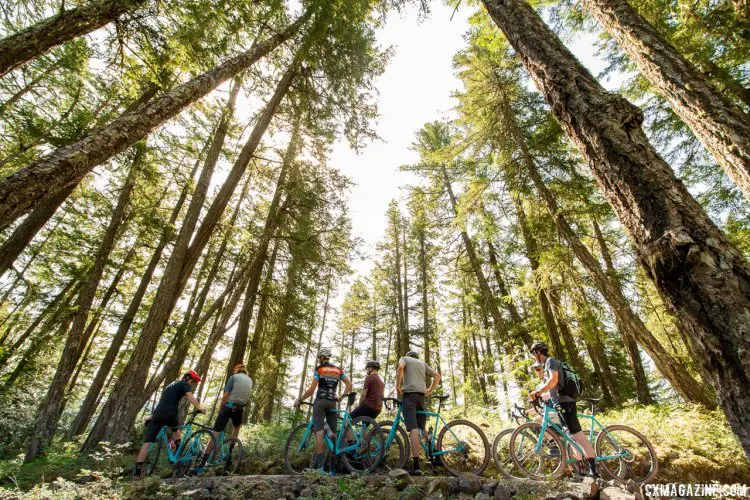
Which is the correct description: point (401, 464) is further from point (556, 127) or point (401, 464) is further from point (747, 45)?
point (747, 45)

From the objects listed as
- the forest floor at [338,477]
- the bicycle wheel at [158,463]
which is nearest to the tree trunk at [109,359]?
the forest floor at [338,477]

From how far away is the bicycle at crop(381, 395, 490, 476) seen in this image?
5238mm

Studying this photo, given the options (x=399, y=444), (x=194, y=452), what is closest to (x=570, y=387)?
(x=399, y=444)

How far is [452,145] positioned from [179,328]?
9919mm

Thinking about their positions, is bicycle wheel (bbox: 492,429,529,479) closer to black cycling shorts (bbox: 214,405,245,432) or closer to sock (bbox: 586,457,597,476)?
sock (bbox: 586,457,597,476)

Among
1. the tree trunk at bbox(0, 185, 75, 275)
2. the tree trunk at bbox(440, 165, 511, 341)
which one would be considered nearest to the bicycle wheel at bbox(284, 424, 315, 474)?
the tree trunk at bbox(0, 185, 75, 275)

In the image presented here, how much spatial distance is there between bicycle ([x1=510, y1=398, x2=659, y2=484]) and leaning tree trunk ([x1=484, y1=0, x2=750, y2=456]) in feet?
13.6

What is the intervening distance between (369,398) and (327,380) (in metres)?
0.98

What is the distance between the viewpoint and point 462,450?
546 centimetres

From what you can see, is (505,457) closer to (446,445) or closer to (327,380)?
(446,445)

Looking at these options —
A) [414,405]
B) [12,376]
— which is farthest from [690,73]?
[12,376]

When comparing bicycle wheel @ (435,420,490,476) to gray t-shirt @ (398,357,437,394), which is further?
gray t-shirt @ (398,357,437,394)

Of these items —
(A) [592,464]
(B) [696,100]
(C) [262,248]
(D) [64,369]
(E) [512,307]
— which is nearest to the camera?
(B) [696,100]

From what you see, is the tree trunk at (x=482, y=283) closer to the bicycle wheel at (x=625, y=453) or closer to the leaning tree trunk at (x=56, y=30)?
the bicycle wheel at (x=625, y=453)
